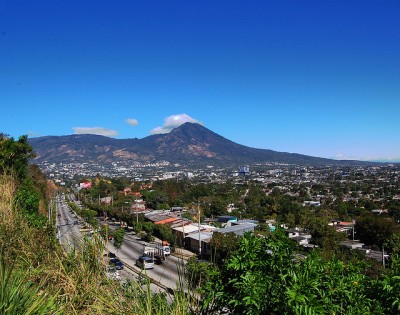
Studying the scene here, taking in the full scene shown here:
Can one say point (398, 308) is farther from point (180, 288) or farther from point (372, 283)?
point (180, 288)

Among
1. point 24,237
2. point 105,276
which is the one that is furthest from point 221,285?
point 24,237

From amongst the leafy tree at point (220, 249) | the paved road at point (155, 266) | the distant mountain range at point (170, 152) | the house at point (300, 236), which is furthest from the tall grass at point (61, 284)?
the distant mountain range at point (170, 152)

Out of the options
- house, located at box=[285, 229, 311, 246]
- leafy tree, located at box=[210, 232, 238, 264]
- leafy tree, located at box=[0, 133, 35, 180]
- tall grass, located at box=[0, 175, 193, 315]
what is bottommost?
house, located at box=[285, 229, 311, 246]

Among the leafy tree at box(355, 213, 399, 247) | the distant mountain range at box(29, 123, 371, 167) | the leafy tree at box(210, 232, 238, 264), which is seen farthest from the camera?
the distant mountain range at box(29, 123, 371, 167)

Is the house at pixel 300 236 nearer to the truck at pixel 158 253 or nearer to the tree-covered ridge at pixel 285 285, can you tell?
the truck at pixel 158 253

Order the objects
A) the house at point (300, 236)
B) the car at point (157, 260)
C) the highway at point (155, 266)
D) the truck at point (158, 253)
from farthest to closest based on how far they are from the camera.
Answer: the house at point (300, 236)
the truck at point (158, 253)
the car at point (157, 260)
the highway at point (155, 266)

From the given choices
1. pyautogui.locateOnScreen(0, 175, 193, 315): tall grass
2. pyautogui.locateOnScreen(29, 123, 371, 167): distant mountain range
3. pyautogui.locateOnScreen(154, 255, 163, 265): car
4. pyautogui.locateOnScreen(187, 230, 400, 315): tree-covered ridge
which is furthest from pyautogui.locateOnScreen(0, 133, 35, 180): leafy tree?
pyautogui.locateOnScreen(29, 123, 371, 167): distant mountain range

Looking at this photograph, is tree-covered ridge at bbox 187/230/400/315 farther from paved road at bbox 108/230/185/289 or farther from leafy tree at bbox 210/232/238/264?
paved road at bbox 108/230/185/289

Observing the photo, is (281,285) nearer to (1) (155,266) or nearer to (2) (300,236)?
(1) (155,266)

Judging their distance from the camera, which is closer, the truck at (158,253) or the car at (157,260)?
the car at (157,260)
